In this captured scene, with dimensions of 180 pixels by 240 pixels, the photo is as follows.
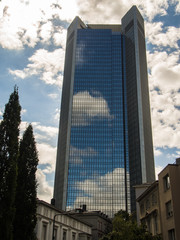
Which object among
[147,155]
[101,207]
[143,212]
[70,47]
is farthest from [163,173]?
[70,47]

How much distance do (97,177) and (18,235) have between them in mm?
116461

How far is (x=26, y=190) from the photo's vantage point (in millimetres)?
33625

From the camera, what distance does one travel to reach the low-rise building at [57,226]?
42.3 metres

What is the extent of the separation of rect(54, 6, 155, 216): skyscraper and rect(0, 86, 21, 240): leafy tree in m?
113

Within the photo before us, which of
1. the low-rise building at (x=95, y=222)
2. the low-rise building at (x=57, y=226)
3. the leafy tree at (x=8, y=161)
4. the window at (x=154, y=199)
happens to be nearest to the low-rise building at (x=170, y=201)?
the window at (x=154, y=199)

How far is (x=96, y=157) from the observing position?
149125 millimetres

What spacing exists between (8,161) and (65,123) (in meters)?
131

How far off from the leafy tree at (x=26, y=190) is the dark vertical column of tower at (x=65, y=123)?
109 meters

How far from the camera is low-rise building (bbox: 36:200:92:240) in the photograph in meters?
42.3

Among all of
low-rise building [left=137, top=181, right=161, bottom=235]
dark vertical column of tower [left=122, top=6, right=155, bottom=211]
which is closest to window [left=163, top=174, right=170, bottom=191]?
low-rise building [left=137, top=181, right=161, bottom=235]

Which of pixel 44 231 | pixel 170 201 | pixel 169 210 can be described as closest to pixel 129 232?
pixel 169 210

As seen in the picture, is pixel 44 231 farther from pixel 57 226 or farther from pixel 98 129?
pixel 98 129

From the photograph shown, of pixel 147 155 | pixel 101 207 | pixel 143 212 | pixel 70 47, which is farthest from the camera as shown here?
pixel 70 47

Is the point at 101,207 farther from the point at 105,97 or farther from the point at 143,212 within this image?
the point at 143,212
